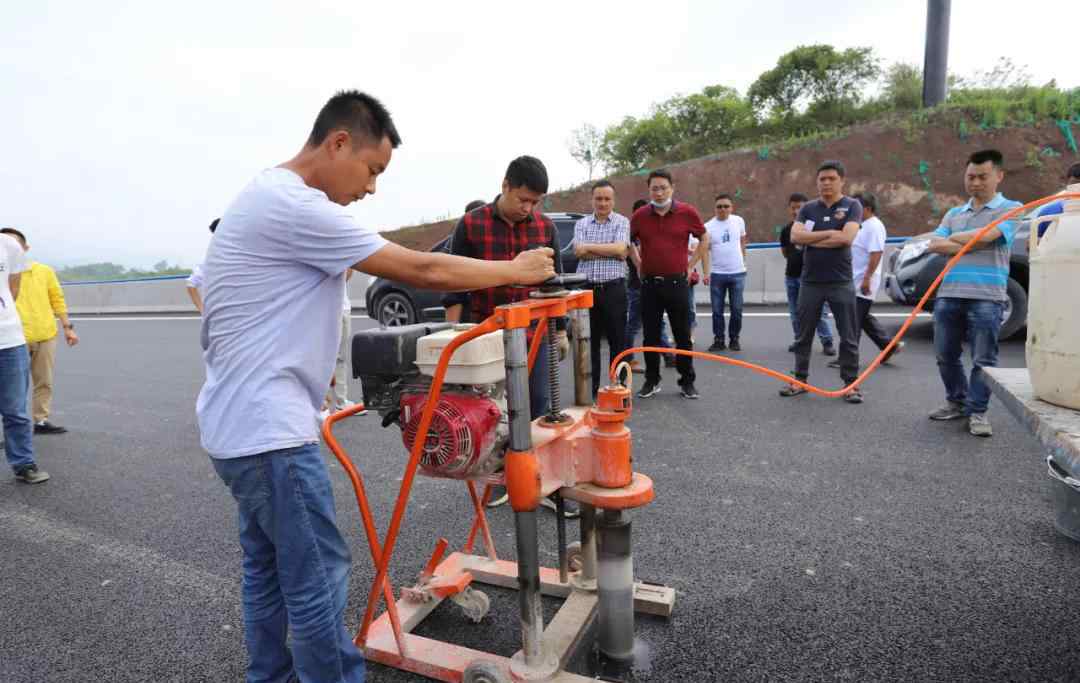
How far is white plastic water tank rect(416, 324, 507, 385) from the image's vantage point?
→ 1.99m

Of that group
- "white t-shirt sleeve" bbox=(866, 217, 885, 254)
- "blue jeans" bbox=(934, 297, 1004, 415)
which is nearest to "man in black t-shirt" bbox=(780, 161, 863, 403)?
"blue jeans" bbox=(934, 297, 1004, 415)

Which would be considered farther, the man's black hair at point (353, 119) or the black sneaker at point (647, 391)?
the black sneaker at point (647, 391)

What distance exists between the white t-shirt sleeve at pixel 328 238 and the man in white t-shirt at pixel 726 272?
6670mm

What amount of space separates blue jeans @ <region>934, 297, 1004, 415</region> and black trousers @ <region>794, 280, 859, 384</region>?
714 millimetres

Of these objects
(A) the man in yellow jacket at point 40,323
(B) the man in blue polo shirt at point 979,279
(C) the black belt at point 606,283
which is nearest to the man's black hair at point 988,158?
(B) the man in blue polo shirt at point 979,279

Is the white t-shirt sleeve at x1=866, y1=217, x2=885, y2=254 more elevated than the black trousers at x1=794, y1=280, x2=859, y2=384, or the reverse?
the white t-shirt sleeve at x1=866, y1=217, x2=885, y2=254

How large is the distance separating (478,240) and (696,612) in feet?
7.18

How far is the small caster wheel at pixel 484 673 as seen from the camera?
79.9 inches

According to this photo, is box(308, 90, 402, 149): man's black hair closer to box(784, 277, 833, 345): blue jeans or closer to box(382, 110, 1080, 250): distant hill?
box(784, 277, 833, 345): blue jeans

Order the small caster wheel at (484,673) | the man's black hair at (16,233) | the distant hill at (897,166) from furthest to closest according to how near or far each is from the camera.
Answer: the distant hill at (897,166) < the man's black hair at (16,233) < the small caster wheel at (484,673)

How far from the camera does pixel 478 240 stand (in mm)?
3676

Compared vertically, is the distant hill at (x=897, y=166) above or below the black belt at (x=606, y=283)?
above

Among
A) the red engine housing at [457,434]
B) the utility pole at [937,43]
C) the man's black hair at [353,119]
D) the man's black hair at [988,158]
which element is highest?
the utility pole at [937,43]

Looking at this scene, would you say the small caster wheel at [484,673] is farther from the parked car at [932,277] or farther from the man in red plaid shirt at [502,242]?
the parked car at [932,277]
